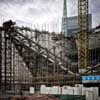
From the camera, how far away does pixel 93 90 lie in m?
9.82

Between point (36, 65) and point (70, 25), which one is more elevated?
point (70, 25)

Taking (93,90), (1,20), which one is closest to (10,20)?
(1,20)

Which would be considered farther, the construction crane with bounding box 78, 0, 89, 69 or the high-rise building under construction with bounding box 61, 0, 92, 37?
the high-rise building under construction with bounding box 61, 0, 92, 37

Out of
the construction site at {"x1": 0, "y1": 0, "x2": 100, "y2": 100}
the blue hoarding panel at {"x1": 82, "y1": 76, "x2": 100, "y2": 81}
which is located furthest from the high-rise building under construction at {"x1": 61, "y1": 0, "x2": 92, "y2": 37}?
the blue hoarding panel at {"x1": 82, "y1": 76, "x2": 100, "y2": 81}

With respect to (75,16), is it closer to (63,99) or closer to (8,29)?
(8,29)

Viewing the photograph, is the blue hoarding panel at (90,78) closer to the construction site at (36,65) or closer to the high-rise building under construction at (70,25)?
the construction site at (36,65)

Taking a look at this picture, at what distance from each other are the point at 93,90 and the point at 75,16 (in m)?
9.65

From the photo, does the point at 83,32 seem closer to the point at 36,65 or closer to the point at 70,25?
the point at 70,25

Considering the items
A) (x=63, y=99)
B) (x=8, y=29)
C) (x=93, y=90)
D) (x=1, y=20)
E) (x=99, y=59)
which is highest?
(x=1, y=20)

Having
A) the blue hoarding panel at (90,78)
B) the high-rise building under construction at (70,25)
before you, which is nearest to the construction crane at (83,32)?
the high-rise building under construction at (70,25)

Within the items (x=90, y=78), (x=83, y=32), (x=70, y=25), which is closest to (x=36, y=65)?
(x=90, y=78)

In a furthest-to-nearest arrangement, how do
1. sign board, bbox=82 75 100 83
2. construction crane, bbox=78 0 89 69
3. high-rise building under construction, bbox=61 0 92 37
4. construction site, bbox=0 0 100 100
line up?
high-rise building under construction, bbox=61 0 92 37 → construction crane, bbox=78 0 89 69 → construction site, bbox=0 0 100 100 → sign board, bbox=82 75 100 83

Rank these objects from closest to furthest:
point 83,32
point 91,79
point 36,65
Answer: point 91,79, point 36,65, point 83,32

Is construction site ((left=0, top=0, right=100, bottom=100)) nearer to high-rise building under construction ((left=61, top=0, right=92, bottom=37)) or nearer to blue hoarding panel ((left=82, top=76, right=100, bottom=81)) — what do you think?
blue hoarding panel ((left=82, top=76, right=100, bottom=81))
